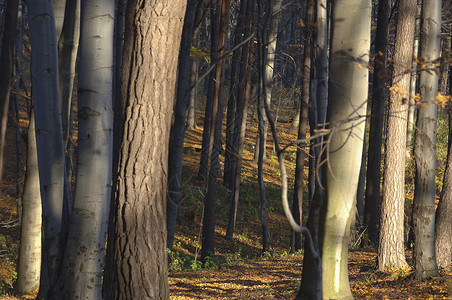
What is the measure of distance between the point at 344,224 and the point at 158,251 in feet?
7.03

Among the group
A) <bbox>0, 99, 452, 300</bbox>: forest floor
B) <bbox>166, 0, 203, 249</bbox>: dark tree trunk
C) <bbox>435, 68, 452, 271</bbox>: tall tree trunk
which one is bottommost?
<bbox>0, 99, 452, 300</bbox>: forest floor

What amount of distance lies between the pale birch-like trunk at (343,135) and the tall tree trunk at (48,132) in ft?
9.75

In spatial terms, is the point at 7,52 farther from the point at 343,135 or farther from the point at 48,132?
the point at 343,135

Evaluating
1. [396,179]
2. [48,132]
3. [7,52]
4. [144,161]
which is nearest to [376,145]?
[396,179]

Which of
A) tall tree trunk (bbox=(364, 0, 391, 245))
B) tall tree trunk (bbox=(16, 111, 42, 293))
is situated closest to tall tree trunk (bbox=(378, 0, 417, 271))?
tall tree trunk (bbox=(364, 0, 391, 245))

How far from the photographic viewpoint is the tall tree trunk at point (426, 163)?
23.2 ft

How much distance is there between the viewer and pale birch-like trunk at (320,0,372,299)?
16.9ft

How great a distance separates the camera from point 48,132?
4746mm

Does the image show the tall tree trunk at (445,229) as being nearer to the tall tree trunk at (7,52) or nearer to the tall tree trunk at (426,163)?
the tall tree trunk at (426,163)

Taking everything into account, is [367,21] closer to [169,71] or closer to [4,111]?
[169,71]

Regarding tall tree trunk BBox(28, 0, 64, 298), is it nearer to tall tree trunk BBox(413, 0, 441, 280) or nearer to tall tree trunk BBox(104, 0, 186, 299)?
tall tree trunk BBox(104, 0, 186, 299)

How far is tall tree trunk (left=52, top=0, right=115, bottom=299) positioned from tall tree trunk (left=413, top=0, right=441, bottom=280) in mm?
4950

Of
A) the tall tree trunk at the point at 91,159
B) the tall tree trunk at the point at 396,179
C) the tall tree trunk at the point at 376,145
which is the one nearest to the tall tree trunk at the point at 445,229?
the tall tree trunk at the point at 396,179

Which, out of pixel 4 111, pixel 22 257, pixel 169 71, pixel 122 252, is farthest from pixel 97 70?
pixel 4 111
